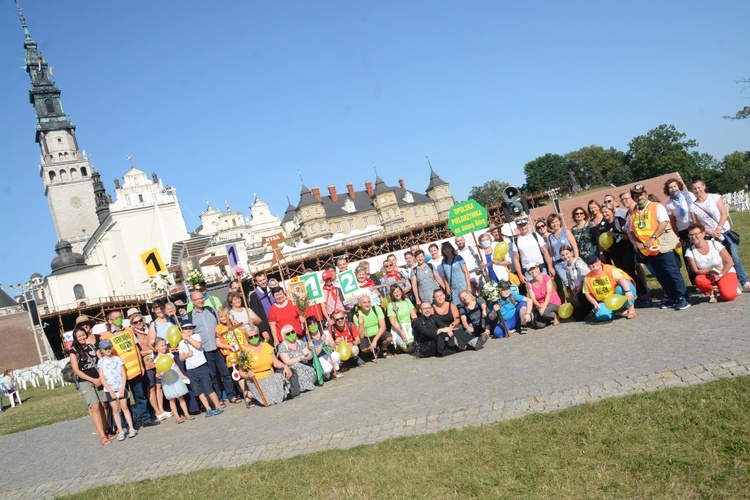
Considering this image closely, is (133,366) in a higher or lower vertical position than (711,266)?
higher

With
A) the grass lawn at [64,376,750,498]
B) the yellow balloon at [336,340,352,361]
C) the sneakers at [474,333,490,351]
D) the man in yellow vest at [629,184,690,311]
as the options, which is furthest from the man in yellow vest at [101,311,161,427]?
the man in yellow vest at [629,184,690,311]

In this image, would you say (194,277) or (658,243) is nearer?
(658,243)

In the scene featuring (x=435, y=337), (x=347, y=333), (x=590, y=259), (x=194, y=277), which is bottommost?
(x=435, y=337)

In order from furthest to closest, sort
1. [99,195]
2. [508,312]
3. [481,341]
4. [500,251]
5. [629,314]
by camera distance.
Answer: [99,195] → [500,251] → [508,312] → [481,341] → [629,314]

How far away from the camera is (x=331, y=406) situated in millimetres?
7770

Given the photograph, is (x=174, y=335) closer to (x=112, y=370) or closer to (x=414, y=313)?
(x=112, y=370)

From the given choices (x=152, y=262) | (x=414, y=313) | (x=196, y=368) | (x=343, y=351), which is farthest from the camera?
(x=152, y=262)

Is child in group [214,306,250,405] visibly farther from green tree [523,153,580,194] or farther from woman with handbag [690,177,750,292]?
green tree [523,153,580,194]

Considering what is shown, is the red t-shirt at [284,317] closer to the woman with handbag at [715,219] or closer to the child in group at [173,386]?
the child in group at [173,386]

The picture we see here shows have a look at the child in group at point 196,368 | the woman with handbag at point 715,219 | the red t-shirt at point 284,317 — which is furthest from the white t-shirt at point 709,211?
the child in group at point 196,368

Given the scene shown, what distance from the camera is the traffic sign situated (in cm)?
1258

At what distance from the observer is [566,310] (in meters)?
9.38

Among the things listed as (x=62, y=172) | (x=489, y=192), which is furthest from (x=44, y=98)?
(x=489, y=192)

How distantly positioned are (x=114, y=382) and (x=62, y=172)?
88.0 meters
